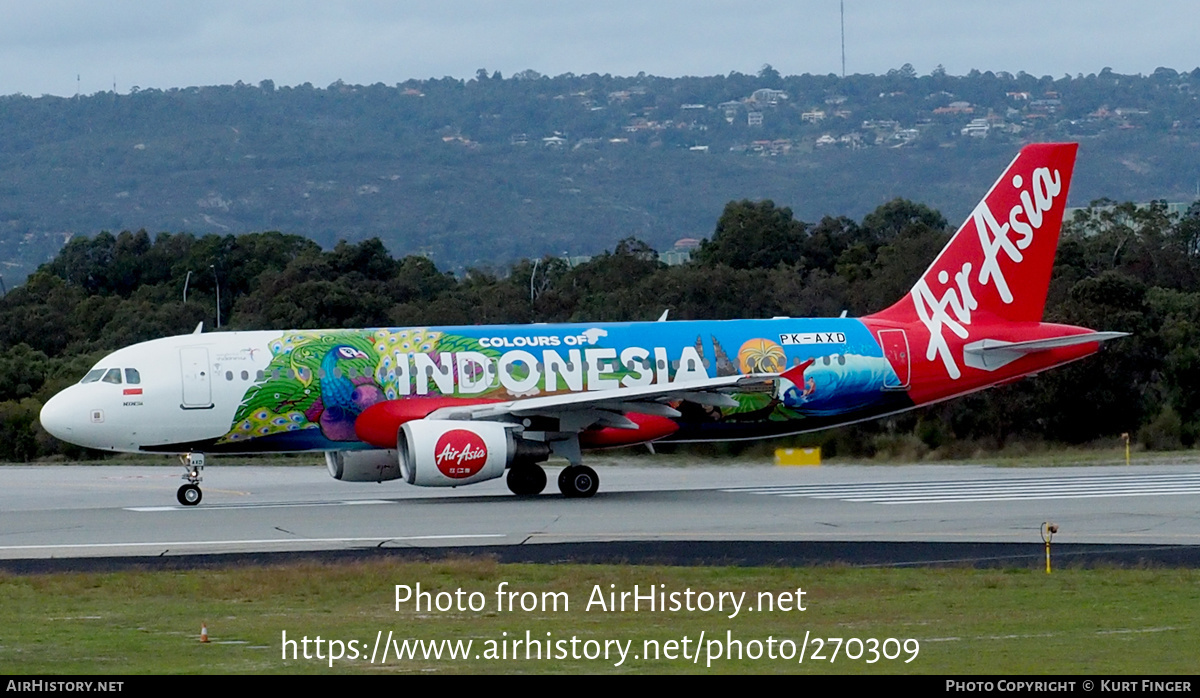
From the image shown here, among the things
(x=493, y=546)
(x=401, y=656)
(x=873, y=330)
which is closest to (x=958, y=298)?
(x=873, y=330)

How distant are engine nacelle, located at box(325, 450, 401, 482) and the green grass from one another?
10.3m

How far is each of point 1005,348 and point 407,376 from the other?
1166 cm

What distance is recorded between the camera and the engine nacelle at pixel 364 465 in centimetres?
3119

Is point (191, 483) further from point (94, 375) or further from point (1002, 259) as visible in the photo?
point (1002, 259)

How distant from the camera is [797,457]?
1624 inches

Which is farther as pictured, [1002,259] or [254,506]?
[1002,259]

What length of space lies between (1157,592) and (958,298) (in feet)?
54.9

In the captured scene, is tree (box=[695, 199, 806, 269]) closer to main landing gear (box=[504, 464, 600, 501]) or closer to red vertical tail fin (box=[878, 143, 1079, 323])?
red vertical tail fin (box=[878, 143, 1079, 323])

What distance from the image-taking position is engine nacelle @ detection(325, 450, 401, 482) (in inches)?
1228

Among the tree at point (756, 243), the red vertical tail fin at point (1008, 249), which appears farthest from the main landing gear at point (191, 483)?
the tree at point (756, 243)

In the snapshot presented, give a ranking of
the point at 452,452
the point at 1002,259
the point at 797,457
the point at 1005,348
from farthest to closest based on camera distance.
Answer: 1. the point at 797,457
2. the point at 1002,259
3. the point at 1005,348
4. the point at 452,452

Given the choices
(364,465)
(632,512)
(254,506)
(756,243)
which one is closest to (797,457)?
(364,465)

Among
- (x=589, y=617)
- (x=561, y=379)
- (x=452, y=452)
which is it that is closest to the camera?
(x=589, y=617)

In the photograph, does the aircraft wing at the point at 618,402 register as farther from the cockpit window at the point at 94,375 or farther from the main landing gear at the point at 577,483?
the cockpit window at the point at 94,375
